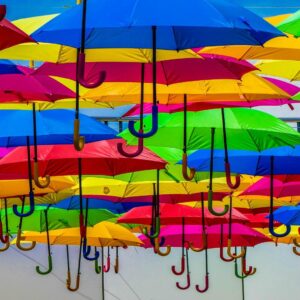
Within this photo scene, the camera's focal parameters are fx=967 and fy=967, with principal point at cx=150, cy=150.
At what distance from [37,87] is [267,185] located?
159 inches

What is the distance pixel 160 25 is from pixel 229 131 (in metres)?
3.13

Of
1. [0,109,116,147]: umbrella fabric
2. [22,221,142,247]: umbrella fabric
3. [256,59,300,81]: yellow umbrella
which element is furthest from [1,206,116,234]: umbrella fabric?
[256,59,300,81]: yellow umbrella

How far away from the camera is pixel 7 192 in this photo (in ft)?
26.3

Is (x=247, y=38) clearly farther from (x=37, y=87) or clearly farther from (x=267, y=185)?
(x=267, y=185)

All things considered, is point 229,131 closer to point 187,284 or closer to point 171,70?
point 171,70

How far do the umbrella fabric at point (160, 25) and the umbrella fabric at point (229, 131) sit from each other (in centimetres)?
207

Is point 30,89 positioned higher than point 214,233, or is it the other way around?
point 30,89

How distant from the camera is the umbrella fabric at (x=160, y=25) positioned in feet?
13.9

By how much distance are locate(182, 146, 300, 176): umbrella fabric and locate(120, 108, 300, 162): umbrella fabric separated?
0.49m

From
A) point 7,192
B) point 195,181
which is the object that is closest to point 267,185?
point 195,181

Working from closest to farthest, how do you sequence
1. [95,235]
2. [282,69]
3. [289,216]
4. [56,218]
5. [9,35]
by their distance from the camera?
[9,35]
[282,69]
[289,216]
[95,235]
[56,218]

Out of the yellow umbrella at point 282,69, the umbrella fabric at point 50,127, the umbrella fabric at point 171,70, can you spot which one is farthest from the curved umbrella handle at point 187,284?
the umbrella fabric at point 171,70

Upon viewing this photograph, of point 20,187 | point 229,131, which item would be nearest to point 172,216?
point 20,187

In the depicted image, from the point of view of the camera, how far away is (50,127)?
21.8 feet
